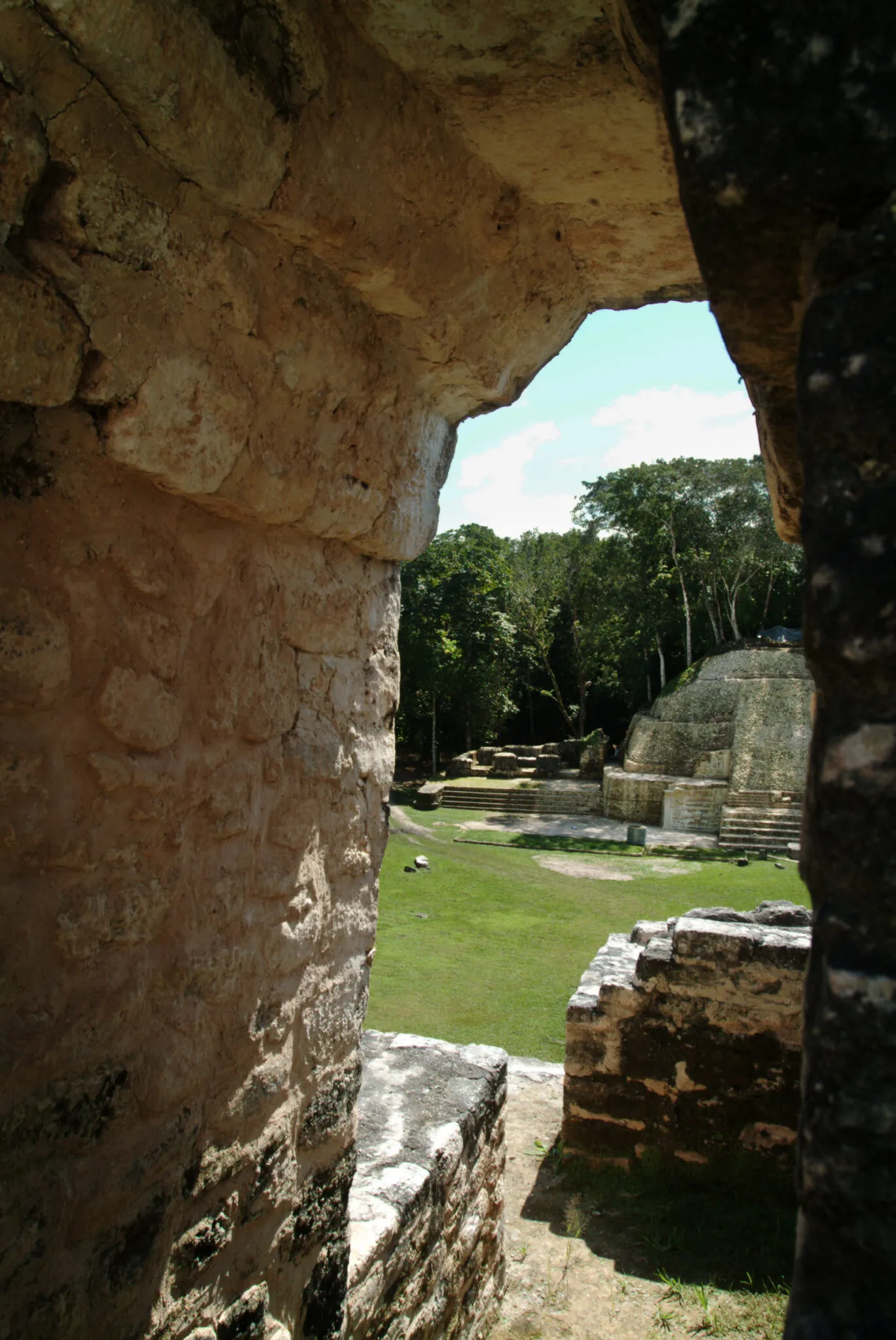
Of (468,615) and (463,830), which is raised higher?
(468,615)

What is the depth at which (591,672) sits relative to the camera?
2995 centimetres

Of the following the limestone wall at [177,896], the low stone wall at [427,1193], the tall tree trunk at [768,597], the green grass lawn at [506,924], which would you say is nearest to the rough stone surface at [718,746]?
the green grass lawn at [506,924]

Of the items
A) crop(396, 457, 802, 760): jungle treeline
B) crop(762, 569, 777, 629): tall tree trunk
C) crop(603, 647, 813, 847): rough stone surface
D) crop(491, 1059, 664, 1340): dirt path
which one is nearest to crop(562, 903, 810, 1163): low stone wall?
crop(491, 1059, 664, 1340): dirt path

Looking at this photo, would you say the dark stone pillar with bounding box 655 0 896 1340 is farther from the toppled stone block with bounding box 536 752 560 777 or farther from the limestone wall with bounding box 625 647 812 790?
the toppled stone block with bounding box 536 752 560 777

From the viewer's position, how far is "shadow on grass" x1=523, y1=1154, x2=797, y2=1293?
12.4 feet

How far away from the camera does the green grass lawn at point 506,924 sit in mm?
6156

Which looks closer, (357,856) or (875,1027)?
(875,1027)

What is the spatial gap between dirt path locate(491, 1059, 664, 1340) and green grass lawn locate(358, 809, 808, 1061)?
1.09 metres

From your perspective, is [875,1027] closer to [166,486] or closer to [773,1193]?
[166,486]

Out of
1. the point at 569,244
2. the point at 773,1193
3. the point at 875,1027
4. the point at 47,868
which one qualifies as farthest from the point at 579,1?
the point at 773,1193

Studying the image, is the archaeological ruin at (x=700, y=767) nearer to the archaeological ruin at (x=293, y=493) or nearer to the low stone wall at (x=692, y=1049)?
the low stone wall at (x=692, y=1049)

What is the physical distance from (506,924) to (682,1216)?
4580mm

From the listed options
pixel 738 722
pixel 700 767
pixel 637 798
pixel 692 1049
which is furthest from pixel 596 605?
pixel 692 1049

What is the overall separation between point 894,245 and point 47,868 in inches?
56.3
